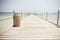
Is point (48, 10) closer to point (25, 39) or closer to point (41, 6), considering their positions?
point (41, 6)

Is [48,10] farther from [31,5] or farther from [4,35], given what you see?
[4,35]

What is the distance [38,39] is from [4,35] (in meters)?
0.55

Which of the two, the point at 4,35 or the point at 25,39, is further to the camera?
the point at 4,35

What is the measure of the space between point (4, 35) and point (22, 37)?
298 millimetres

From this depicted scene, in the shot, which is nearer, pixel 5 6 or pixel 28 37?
pixel 28 37

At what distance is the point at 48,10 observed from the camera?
7.84 ft

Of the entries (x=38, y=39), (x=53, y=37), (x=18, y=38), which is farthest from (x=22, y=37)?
(x=53, y=37)

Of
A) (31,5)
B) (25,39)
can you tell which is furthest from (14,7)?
(25,39)

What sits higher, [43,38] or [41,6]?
[41,6]

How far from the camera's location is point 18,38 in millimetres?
2160

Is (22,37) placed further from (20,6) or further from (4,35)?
(20,6)

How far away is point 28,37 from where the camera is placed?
222cm

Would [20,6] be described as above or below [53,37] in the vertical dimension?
above

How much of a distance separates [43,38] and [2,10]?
79cm
